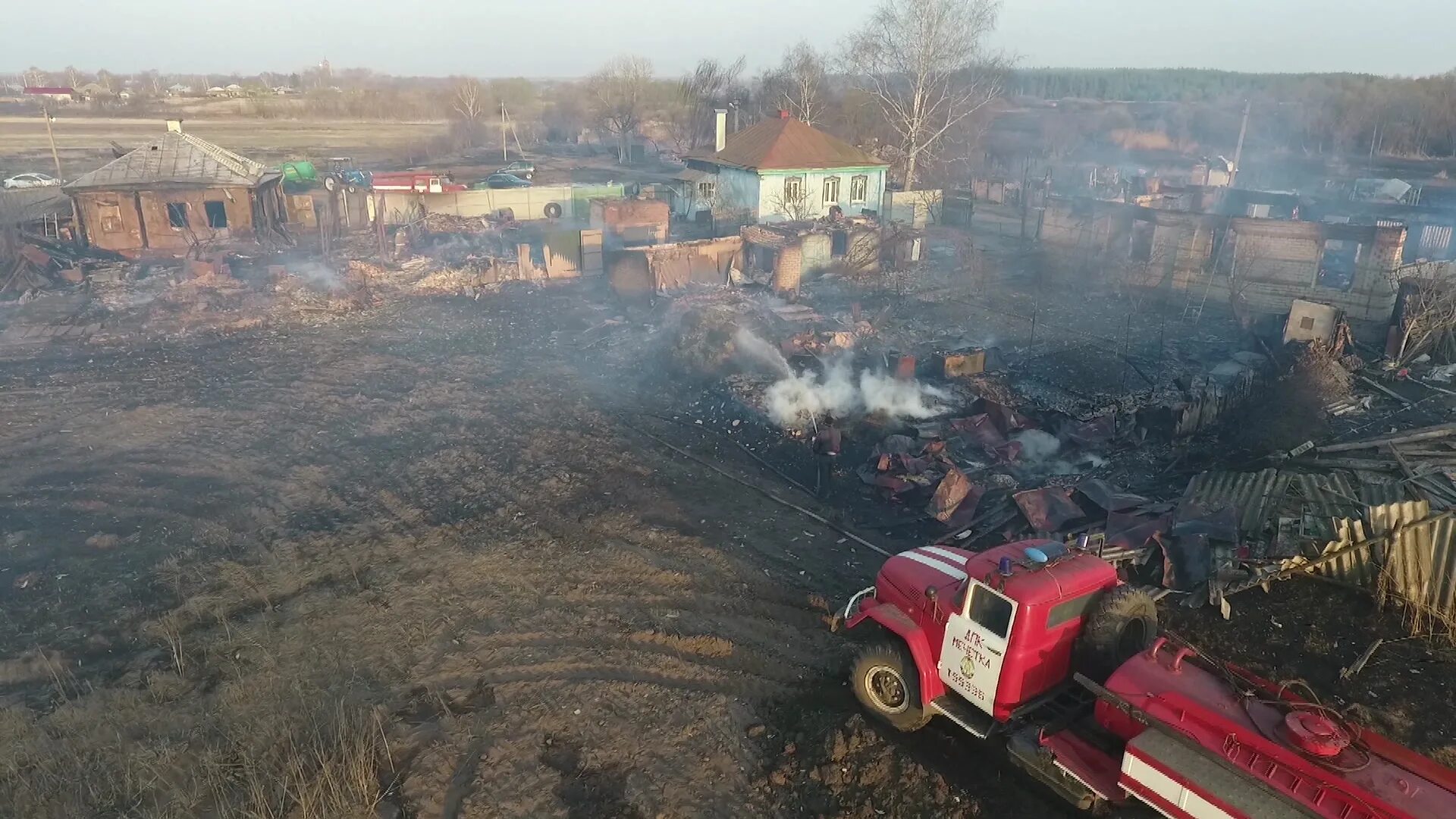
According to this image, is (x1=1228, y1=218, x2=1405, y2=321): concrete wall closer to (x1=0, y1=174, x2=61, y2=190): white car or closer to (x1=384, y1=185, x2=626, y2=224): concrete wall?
(x1=384, y1=185, x2=626, y2=224): concrete wall

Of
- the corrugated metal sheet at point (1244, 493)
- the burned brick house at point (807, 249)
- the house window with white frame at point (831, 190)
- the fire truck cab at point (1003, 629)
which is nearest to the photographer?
the fire truck cab at point (1003, 629)

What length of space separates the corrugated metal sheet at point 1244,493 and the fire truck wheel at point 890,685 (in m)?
5.21

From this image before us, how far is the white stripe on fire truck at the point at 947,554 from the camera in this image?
7.11 meters

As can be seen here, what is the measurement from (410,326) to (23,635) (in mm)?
12325

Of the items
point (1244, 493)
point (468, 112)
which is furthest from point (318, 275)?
point (468, 112)

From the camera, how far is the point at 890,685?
22.9 feet

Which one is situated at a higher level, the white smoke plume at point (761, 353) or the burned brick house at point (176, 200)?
the burned brick house at point (176, 200)

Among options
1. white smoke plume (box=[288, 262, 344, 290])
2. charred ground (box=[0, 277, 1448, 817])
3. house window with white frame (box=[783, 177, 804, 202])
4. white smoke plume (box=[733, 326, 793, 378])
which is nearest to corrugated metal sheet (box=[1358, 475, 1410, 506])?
charred ground (box=[0, 277, 1448, 817])

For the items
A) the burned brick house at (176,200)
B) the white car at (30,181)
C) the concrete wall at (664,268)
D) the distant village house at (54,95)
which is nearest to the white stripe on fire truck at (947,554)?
the concrete wall at (664,268)

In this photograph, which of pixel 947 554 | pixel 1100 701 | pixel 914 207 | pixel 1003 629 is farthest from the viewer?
pixel 914 207

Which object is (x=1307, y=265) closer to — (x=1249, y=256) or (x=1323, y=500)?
(x=1249, y=256)

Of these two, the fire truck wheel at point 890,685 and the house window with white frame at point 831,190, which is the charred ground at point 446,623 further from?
the house window with white frame at point 831,190

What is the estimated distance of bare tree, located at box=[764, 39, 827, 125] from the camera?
1969 inches

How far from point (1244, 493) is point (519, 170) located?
43.0 meters
